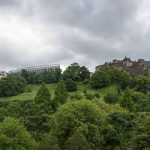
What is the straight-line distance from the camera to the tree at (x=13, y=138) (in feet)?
253

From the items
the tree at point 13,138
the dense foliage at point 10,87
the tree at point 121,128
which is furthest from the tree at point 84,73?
the tree at point 13,138

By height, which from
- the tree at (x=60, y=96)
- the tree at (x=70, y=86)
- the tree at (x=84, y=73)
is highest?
the tree at (x=84, y=73)

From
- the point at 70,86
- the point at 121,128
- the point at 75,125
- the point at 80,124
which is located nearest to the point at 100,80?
the point at 70,86

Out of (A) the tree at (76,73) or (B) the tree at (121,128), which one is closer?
(B) the tree at (121,128)

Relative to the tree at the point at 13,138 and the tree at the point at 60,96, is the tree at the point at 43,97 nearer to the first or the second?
the tree at the point at 60,96

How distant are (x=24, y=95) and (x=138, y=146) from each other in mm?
106942

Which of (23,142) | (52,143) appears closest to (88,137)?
(23,142)

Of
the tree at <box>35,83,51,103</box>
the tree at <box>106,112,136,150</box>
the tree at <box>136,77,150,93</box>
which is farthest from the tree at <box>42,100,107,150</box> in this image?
the tree at <box>136,77,150,93</box>

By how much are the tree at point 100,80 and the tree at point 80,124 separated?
254 feet

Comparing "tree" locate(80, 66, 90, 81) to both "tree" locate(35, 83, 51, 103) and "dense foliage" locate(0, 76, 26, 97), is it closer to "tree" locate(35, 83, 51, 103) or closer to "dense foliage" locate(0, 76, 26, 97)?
"dense foliage" locate(0, 76, 26, 97)

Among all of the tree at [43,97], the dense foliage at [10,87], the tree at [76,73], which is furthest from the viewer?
the tree at [76,73]

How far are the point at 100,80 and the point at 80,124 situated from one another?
279 ft

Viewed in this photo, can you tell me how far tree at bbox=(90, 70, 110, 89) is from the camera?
171125 millimetres

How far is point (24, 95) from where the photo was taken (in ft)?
547
